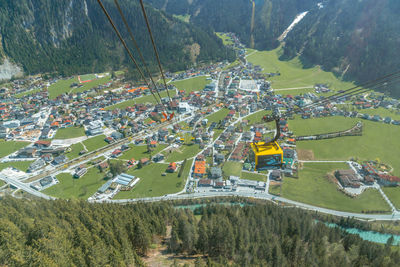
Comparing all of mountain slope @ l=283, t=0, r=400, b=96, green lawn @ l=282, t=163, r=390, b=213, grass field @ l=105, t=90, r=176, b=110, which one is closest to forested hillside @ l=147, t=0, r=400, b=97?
mountain slope @ l=283, t=0, r=400, b=96

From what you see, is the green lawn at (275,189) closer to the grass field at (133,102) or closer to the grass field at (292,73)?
the grass field at (133,102)

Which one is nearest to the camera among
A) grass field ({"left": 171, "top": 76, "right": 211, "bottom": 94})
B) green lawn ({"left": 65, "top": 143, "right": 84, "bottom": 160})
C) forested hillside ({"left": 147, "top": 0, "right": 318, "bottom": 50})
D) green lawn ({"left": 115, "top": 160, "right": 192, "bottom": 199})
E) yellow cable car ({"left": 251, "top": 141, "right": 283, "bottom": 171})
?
yellow cable car ({"left": 251, "top": 141, "right": 283, "bottom": 171})

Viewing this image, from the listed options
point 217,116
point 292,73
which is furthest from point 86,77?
point 292,73

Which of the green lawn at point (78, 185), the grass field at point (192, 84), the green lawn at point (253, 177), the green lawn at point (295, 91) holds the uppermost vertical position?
the grass field at point (192, 84)

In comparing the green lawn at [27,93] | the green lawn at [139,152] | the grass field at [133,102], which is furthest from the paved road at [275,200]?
the green lawn at [27,93]

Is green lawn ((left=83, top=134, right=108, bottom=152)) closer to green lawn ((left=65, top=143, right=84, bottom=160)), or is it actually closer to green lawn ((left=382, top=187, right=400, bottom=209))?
green lawn ((left=65, top=143, right=84, bottom=160))

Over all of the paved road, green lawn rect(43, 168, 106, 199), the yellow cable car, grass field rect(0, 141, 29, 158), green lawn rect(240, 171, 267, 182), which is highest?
the yellow cable car

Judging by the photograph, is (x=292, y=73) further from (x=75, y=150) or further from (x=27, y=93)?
(x=27, y=93)

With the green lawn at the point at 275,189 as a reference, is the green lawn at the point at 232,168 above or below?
above

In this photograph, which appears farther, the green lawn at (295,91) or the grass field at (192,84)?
the grass field at (192,84)
